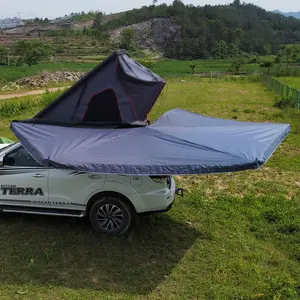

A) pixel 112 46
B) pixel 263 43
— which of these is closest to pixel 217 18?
pixel 263 43

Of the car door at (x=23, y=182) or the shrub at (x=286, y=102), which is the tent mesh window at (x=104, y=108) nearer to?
the car door at (x=23, y=182)

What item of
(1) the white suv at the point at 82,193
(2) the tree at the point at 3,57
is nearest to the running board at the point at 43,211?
(1) the white suv at the point at 82,193

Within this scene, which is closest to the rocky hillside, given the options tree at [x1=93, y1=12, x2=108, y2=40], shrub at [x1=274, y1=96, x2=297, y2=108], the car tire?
tree at [x1=93, y1=12, x2=108, y2=40]

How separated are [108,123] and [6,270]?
2586mm

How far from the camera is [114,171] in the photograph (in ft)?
16.6

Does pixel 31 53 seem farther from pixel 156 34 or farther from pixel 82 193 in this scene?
pixel 156 34

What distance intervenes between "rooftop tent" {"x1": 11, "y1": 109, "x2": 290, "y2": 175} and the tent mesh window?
24 centimetres

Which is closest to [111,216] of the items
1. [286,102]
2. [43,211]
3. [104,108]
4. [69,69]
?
[43,211]

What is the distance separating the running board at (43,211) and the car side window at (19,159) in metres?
0.68

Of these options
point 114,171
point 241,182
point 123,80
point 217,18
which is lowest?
point 241,182

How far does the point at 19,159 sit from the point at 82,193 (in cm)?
123

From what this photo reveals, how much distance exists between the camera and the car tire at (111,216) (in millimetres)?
5977

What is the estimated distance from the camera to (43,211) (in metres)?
6.20

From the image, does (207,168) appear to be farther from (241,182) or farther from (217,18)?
(217,18)
